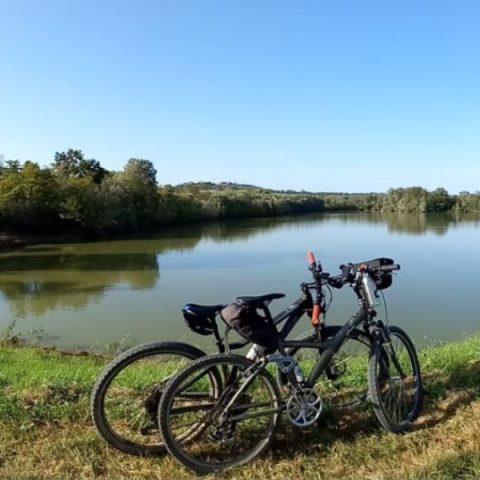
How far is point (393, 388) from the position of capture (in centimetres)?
298

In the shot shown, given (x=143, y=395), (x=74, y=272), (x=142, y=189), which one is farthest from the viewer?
(x=142, y=189)

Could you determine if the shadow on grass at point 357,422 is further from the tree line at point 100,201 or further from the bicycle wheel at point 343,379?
the tree line at point 100,201

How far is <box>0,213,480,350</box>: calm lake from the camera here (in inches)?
510

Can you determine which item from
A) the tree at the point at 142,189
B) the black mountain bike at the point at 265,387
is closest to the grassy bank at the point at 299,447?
the black mountain bike at the point at 265,387

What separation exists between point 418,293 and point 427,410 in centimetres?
1444

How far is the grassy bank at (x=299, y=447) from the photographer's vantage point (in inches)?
95.6

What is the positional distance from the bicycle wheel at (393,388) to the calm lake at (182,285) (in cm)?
252

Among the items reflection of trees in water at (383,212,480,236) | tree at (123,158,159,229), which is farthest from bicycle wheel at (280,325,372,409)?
tree at (123,158,159,229)

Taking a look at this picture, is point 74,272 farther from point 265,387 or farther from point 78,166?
point 78,166

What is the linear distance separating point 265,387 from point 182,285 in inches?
713

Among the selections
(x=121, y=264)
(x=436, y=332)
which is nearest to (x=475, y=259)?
(x=436, y=332)

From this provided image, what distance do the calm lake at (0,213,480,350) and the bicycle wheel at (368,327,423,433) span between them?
252 centimetres

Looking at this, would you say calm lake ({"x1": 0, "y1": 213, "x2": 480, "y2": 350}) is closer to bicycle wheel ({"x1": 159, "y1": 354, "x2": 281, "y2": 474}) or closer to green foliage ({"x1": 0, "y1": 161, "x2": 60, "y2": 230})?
bicycle wheel ({"x1": 159, "y1": 354, "x2": 281, "y2": 474})

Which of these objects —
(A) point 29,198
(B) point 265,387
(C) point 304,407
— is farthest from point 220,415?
(A) point 29,198
